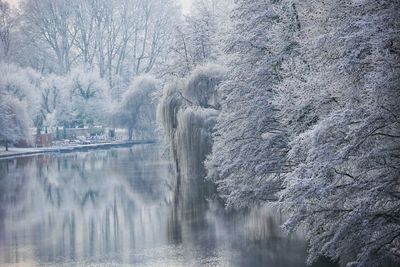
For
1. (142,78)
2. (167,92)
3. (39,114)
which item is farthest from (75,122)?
(167,92)

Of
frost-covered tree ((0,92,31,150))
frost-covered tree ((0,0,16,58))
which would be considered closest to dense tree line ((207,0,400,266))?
frost-covered tree ((0,92,31,150))

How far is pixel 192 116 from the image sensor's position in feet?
109

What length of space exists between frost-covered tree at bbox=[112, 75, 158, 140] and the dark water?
25527 millimetres

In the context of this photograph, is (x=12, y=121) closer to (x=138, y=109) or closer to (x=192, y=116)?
(x=138, y=109)

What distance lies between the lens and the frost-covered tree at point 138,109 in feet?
221

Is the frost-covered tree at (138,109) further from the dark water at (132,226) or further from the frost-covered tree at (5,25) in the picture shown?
the dark water at (132,226)

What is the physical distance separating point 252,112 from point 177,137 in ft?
41.2

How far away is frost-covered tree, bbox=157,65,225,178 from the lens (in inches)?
1298

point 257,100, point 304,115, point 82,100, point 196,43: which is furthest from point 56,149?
point 304,115

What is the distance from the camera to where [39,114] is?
7938 cm

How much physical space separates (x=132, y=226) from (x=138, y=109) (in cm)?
4433

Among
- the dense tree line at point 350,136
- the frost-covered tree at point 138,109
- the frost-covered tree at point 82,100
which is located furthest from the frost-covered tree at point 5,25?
the dense tree line at point 350,136

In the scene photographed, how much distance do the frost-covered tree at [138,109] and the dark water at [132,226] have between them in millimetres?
25527

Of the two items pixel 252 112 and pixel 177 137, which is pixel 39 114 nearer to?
pixel 177 137
